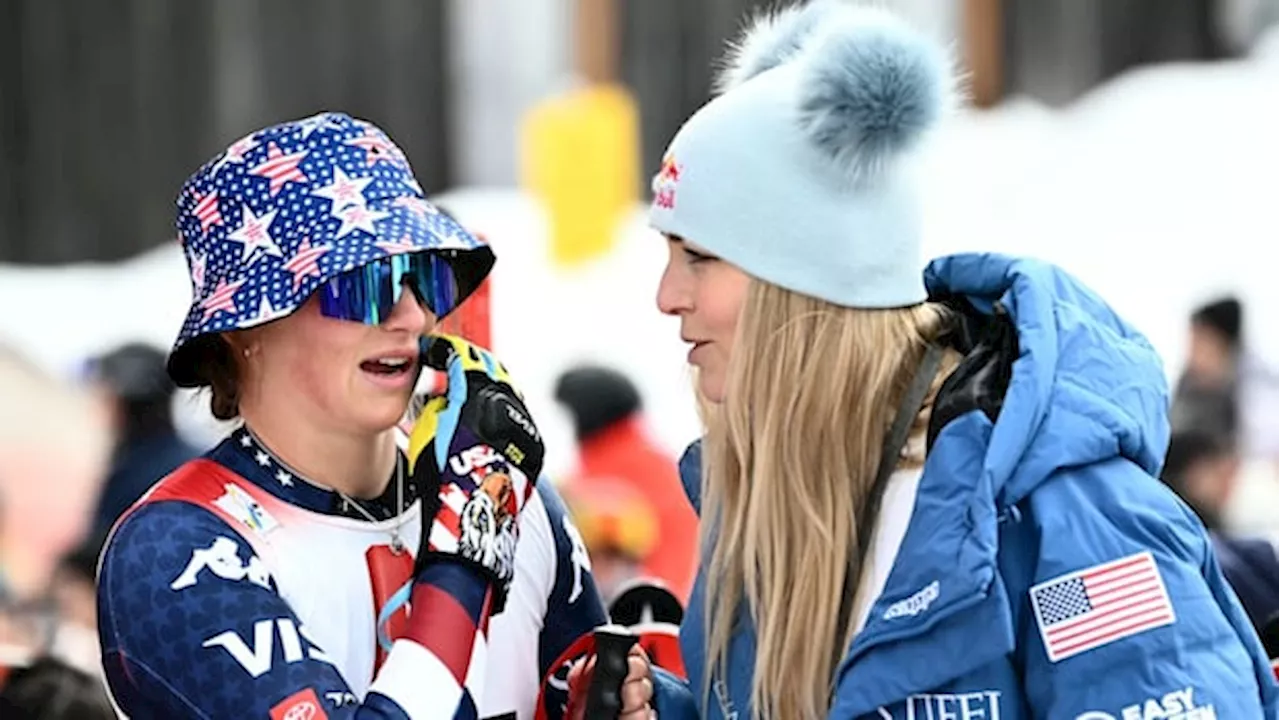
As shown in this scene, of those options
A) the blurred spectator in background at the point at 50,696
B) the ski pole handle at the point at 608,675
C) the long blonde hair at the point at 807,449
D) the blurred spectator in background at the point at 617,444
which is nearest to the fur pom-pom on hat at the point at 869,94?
the long blonde hair at the point at 807,449

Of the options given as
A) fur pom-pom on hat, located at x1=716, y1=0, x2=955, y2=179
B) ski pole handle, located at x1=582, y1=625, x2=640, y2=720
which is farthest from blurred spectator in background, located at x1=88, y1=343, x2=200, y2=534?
fur pom-pom on hat, located at x1=716, y1=0, x2=955, y2=179

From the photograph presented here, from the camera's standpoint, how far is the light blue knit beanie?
6.17ft

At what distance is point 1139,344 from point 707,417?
415 mm

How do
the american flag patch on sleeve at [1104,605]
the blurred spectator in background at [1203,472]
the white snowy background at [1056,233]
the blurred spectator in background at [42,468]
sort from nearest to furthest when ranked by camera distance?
the american flag patch on sleeve at [1104,605], the blurred spectator in background at [1203,472], the blurred spectator in background at [42,468], the white snowy background at [1056,233]

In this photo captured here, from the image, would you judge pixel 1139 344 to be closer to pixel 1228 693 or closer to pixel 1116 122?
pixel 1228 693

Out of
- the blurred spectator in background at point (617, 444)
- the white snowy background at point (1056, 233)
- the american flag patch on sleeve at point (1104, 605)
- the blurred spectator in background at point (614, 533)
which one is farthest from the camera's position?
the white snowy background at point (1056, 233)

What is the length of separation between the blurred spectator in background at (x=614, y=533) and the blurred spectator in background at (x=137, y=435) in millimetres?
890

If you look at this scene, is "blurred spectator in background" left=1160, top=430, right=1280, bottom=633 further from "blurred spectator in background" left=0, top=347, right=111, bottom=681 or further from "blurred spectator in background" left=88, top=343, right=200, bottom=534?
"blurred spectator in background" left=0, top=347, right=111, bottom=681

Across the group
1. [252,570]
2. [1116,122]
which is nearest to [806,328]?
[252,570]

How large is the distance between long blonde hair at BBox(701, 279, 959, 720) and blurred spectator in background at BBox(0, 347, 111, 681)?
3.11 m

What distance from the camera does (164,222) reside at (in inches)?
233

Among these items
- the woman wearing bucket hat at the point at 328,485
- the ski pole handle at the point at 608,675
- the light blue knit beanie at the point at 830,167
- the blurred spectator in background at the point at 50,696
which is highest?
the light blue knit beanie at the point at 830,167

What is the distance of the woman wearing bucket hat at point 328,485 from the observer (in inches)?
73.4

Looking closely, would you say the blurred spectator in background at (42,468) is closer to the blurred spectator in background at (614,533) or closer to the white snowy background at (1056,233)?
the white snowy background at (1056,233)
